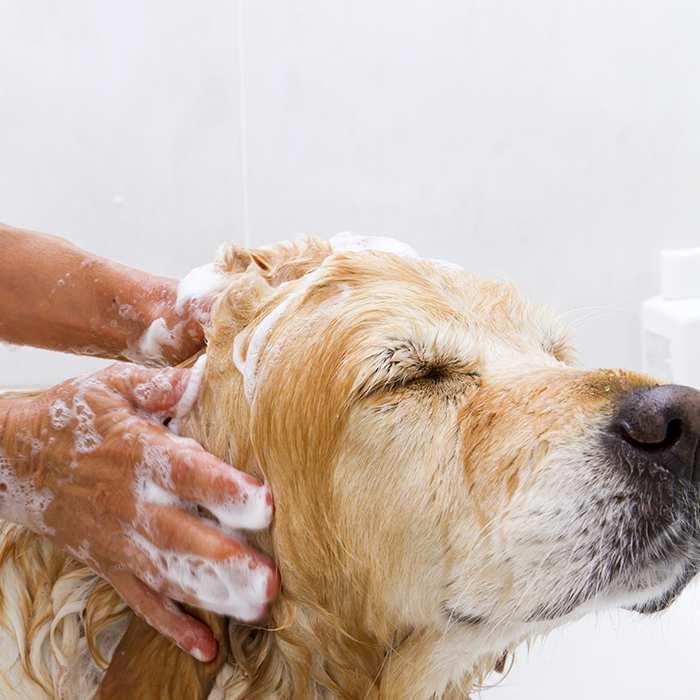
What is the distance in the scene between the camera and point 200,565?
3.23 feet

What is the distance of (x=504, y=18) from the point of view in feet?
7.95

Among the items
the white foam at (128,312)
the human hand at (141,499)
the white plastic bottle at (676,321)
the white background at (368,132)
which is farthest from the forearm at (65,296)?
the white plastic bottle at (676,321)

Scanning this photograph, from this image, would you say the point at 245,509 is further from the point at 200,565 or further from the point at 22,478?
the point at 22,478

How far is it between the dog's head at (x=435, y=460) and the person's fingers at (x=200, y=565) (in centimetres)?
4

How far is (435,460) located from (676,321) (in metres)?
1.67

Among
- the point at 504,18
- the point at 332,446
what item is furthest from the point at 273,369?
the point at 504,18

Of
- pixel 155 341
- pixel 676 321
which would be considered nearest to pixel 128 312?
pixel 155 341

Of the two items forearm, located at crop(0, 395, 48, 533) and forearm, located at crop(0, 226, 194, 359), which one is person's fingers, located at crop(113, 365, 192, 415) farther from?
forearm, located at crop(0, 226, 194, 359)

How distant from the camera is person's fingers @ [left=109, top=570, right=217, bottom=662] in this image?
3.37ft

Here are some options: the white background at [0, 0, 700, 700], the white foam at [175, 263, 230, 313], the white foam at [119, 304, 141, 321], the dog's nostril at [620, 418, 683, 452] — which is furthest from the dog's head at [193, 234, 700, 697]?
the white background at [0, 0, 700, 700]

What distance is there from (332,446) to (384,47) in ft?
5.37

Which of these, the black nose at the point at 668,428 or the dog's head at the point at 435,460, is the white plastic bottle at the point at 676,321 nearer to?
the dog's head at the point at 435,460

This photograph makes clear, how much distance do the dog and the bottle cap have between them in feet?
4.80

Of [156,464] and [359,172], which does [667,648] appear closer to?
[156,464]
